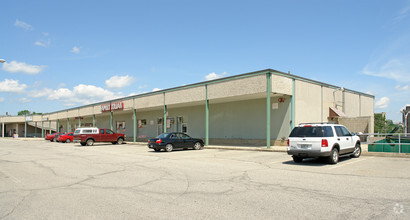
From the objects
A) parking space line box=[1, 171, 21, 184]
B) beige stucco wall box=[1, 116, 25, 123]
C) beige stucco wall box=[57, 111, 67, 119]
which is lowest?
parking space line box=[1, 171, 21, 184]

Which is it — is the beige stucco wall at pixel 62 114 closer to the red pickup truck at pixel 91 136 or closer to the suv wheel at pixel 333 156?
the red pickup truck at pixel 91 136

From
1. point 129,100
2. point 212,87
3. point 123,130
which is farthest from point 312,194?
point 123,130

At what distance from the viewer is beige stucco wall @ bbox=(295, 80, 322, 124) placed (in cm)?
2323

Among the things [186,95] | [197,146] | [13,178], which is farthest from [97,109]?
[13,178]

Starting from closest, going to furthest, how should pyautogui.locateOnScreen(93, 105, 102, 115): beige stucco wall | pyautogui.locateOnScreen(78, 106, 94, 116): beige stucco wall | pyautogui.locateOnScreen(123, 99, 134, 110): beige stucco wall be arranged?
pyautogui.locateOnScreen(123, 99, 134, 110): beige stucco wall
pyautogui.locateOnScreen(93, 105, 102, 115): beige stucco wall
pyautogui.locateOnScreen(78, 106, 94, 116): beige stucco wall

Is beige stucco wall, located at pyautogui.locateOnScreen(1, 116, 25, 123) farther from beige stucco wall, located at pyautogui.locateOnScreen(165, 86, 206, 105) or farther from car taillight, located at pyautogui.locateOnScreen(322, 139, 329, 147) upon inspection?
car taillight, located at pyautogui.locateOnScreen(322, 139, 329, 147)

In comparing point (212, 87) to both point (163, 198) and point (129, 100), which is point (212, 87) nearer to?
point (129, 100)

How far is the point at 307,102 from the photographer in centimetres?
2412

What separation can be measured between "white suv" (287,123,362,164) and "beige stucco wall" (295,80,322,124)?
9605mm

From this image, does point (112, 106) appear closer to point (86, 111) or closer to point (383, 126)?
point (86, 111)

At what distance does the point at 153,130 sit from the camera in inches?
1523

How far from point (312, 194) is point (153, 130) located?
108 ft

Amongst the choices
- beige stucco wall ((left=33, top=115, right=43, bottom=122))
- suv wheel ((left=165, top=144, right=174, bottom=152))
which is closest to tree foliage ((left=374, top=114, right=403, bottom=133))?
suv wheel ((left=165, top=144, right=174, bottom=152))

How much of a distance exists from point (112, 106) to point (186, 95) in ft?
52.6
